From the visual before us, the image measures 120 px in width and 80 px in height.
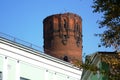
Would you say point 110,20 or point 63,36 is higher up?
point 63,36

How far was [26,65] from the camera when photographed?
42.3 metres

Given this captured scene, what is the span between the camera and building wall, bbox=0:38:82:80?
131ft

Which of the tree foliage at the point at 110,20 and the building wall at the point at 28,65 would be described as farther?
the building wall at the point at 28,65

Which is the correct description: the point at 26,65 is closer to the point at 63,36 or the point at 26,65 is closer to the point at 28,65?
the point at 28,65

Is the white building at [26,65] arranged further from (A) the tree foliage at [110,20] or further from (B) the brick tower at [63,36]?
(A) the tree foliage at [110,20]

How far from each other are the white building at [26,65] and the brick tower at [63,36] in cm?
2052

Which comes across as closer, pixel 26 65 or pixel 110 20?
pixel 110 20

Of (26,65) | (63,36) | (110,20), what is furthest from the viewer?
(63,36)

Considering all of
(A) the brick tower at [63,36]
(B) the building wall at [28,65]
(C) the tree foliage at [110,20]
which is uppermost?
(A) the brick tower at [63,36]

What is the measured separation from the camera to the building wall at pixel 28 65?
4003 cm

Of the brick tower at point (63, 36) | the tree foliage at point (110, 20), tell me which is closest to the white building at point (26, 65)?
the brick tower at point (63, 36)

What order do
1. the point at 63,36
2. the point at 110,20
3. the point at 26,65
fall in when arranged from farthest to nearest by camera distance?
the point at 63,36 → the point at 26,65 → the point at 110,20

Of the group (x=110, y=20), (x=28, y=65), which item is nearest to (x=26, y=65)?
(x=28, y=65)

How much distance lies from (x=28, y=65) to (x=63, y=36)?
2909 centimetres
